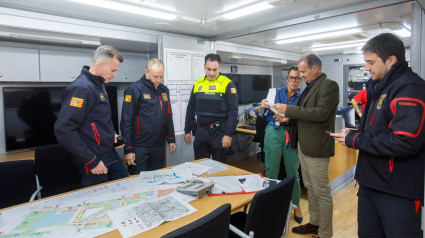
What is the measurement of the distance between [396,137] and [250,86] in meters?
4.35

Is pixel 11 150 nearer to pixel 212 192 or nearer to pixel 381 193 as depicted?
pixel 212 192

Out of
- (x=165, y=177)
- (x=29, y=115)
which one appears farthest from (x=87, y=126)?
(x=29, y=115)

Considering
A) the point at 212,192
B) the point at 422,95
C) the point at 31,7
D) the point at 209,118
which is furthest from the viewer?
the point at 209,118

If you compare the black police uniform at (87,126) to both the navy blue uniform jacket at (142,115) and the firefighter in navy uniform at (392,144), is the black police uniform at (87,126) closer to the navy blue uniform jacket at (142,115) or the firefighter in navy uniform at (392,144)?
the navy blue uniform jacket at (142,115)

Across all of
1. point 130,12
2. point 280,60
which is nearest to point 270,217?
point 130,12

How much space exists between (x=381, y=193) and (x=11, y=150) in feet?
12.1

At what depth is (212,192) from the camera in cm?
161

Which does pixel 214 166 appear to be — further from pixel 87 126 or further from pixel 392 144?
pixel 392 144

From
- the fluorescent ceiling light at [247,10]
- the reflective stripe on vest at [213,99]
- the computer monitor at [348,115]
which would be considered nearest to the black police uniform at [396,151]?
the fluorescent ceiling light at [247,10]

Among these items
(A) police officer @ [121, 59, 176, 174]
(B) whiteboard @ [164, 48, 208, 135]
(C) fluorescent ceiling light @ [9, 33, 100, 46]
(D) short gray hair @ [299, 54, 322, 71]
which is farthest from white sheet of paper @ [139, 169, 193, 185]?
(C) fluorescent ceiling light @ [9, 33, 100, 46]

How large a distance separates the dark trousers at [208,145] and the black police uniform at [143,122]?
0.44 meters

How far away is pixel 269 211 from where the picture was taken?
1.29 metres

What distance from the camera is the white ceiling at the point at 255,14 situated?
235 cm

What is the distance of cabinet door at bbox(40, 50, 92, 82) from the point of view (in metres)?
3.03
